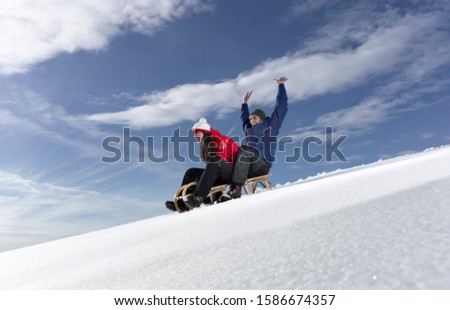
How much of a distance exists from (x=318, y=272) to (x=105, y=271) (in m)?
1.36

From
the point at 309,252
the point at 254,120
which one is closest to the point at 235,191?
the point at 254,120

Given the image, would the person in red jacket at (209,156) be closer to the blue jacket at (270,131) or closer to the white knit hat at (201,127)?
the white knit hat at (201,127)

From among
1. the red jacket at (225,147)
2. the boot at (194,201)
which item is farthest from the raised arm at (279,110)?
the boot at (194,201)

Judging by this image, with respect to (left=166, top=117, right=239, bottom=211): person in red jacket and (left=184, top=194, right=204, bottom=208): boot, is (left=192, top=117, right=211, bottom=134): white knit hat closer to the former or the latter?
(left=166, top=117, right=239, bottom=211): person in red jacket

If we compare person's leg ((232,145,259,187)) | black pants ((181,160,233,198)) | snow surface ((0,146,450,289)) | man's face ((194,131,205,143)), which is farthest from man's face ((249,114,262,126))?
snow surface ((0,146,450,289))

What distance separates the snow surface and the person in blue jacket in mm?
3399

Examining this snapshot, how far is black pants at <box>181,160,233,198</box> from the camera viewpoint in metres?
5.89

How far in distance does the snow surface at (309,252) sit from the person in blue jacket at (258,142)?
134 inches

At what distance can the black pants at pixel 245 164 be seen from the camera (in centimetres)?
624

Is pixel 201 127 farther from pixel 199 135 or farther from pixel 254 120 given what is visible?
pixel 254 120

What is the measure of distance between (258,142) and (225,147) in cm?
129
